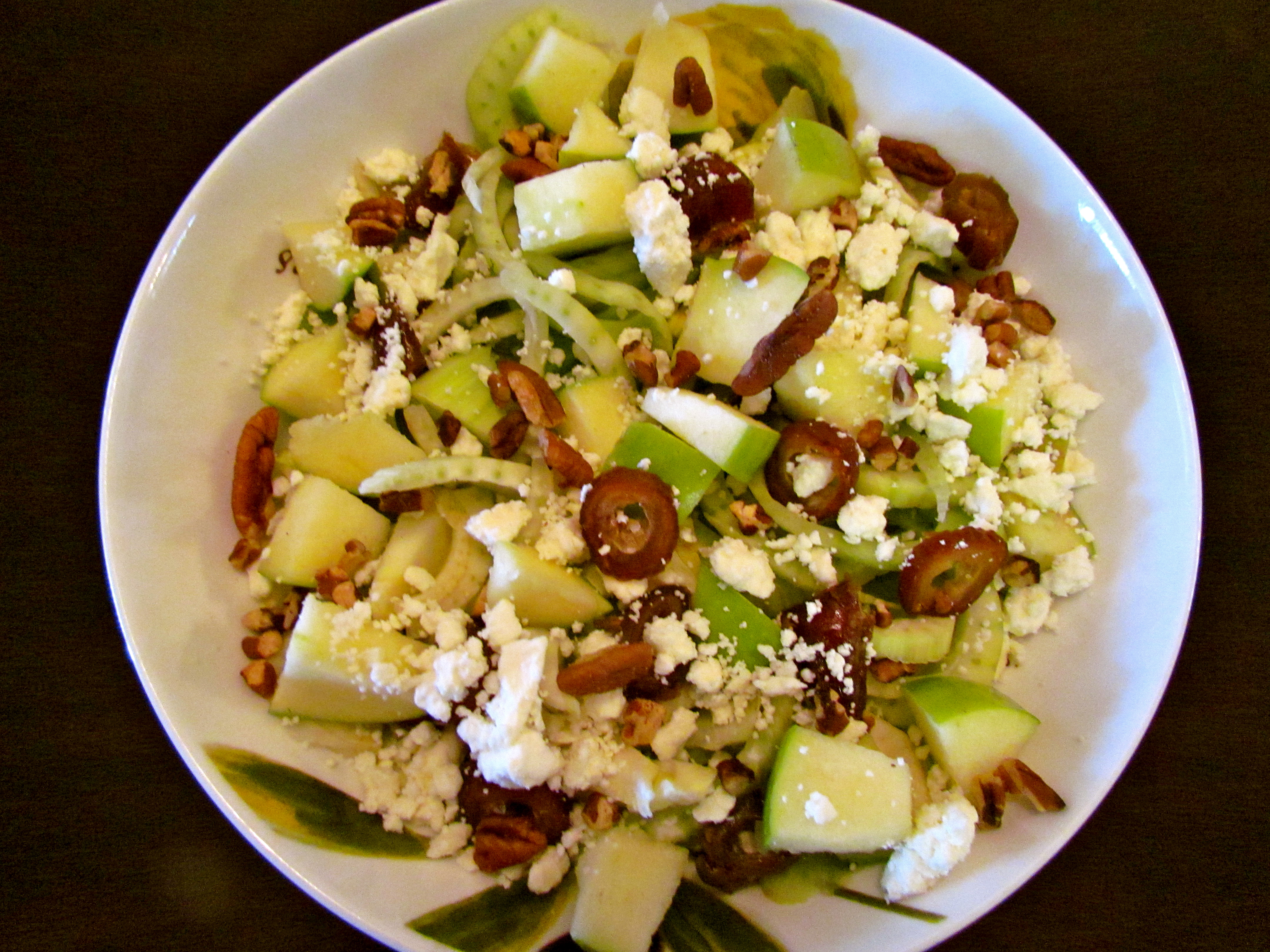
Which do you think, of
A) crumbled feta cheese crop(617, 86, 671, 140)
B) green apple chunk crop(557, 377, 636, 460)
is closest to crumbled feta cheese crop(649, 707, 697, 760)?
green apple chunk crop(557, 377, 636, 460)

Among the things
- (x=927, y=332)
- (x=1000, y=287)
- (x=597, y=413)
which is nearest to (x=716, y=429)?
(x=597, y=413)

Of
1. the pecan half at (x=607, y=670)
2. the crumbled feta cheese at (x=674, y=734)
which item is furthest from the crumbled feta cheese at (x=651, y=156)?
the crumbled feta cheese at (x=674, y=734)

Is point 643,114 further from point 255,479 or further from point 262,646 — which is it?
point 262,646

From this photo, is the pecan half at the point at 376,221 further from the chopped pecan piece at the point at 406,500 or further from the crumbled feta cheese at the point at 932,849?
the crumbled feta cheese at the point at 932,849

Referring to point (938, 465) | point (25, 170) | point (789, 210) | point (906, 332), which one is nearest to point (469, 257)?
point (789, 210)

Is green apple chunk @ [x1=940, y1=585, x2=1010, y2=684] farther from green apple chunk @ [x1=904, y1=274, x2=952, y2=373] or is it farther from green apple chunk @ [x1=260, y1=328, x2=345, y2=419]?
Answer: green apple chunk @ [x1=260, y1=328, x2=345, y2=419]
